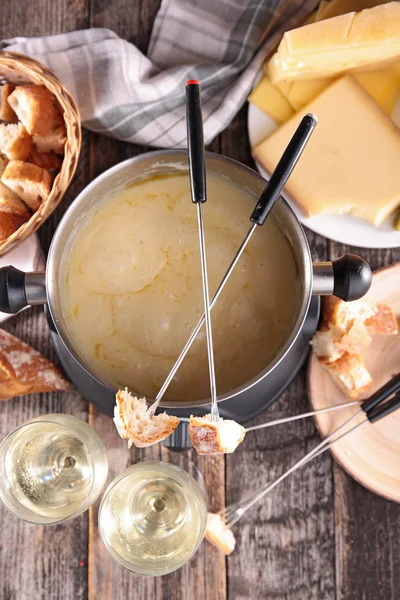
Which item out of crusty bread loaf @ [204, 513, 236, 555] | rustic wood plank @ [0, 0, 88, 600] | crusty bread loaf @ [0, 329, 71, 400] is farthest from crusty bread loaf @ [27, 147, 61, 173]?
crusty bread loaf @ [204, 513, 236, 555]

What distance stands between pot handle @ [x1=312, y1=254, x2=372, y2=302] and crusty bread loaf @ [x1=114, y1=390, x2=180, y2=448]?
0.88 ft

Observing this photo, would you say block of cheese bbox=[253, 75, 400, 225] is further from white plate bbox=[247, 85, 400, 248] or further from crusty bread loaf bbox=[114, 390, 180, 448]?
crusty bread loaf bbox=[114, 390, 180, 448]

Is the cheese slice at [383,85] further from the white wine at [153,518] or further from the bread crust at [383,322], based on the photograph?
the white wine at [153,518]

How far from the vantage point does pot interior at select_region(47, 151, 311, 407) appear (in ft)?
3.28

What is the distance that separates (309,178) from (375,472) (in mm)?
524

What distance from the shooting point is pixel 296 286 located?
976 mm

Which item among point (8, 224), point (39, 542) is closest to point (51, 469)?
point (39, 542)

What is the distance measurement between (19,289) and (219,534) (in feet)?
1.84

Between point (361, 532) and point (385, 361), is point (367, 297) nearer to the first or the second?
point (385, 361)

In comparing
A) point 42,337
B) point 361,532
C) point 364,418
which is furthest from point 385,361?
point 42,337

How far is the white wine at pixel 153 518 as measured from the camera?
3.34ft

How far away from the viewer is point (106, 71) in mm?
1160

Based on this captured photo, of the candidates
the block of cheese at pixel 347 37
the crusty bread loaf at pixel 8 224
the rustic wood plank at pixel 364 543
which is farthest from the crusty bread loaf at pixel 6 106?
the rustic wood plank at pixel 364 543

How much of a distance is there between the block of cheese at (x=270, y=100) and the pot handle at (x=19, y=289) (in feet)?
1.70
